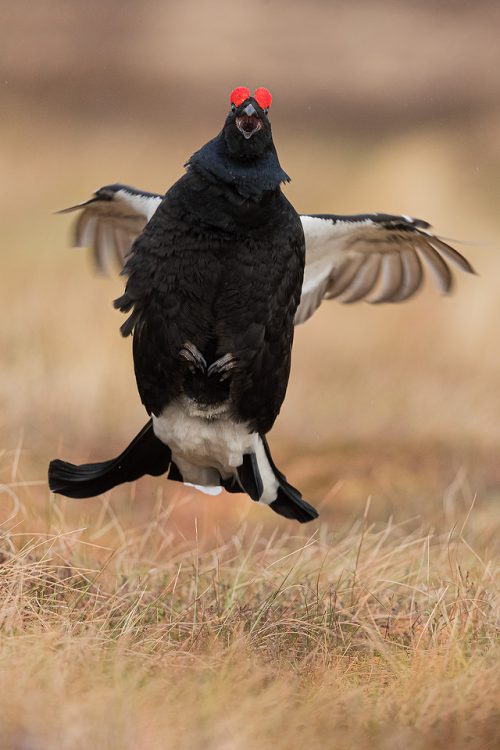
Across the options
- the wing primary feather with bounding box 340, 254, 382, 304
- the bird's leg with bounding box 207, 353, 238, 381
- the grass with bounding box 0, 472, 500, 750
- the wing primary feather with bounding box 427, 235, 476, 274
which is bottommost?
the grass with bounding box 0, 472, 500, 750

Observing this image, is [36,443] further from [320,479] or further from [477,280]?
[477,280]

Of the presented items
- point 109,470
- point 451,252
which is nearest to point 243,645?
point 109,470

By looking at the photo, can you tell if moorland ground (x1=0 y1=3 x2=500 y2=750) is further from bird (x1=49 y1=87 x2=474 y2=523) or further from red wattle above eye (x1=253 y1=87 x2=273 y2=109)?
red wattle above eye (x1=253 y1=87 x2=273 y2=109)

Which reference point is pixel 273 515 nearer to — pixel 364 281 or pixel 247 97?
pixel 364 281

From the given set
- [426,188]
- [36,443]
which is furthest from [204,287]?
[426,188]

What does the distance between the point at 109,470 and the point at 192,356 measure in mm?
832

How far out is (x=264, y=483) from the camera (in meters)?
5.25

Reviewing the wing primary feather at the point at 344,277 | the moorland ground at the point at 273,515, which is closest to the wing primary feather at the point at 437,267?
the wing primary feather at the point at 344,277

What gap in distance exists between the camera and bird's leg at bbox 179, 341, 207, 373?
468 centimetres

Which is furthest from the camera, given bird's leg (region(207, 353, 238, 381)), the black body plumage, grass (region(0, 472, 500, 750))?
bird's leg (region(207, 353, 238, 381))

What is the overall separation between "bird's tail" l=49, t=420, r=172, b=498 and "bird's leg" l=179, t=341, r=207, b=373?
569mm

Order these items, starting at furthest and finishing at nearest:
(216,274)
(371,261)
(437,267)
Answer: (371,261) → (437,267) → (216,274)

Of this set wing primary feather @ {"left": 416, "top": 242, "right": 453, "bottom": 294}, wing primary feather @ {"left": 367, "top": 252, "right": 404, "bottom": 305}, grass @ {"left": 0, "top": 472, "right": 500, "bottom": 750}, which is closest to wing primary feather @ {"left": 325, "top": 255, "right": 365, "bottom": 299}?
wing primary feather @ {"left": 367, "top": 252, "right": 404, "bottom": 305}

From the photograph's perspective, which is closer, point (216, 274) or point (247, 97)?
point (216, 274)
